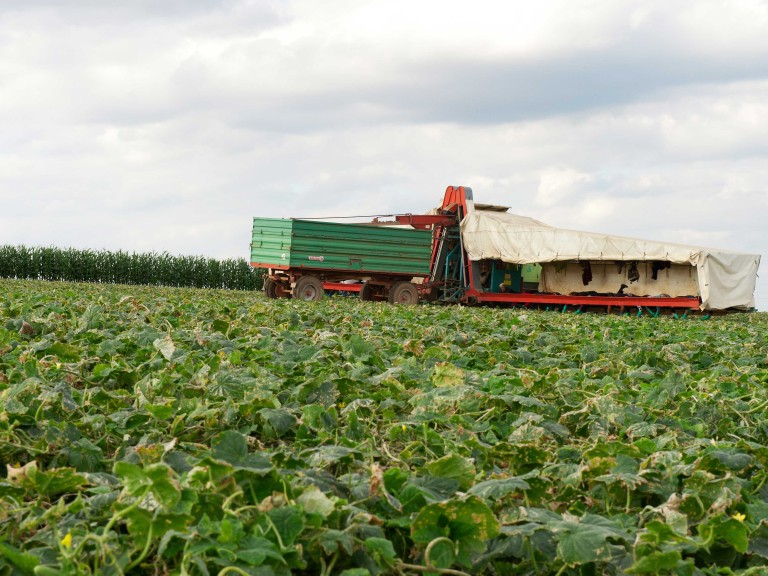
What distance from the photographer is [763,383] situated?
6406mm

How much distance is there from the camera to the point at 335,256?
835 inches

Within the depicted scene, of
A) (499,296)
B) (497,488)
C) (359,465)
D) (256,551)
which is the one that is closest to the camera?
(256,551)

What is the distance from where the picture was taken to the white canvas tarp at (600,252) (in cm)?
2107

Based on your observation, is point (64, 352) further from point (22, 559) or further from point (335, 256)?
point (335, 256)

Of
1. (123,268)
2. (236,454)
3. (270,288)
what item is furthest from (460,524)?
(123,268)

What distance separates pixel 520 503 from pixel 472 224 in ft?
68.6

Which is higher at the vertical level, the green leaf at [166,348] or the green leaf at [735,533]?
the green leaf at [166,348]

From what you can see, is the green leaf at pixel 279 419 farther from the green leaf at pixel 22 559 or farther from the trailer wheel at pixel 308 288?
the trailer wheel at pixel 308 288

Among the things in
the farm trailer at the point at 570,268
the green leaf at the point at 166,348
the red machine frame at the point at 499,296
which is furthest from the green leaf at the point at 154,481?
the red machine frame at the point at 499,296

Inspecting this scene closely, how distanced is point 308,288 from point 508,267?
6810mm

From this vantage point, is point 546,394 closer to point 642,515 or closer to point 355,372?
point 355,372

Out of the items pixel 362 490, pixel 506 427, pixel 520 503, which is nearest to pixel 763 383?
pixel 506 427

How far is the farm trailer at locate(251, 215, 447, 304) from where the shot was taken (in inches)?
819

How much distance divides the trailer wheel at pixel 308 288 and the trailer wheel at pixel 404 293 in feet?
7.19
